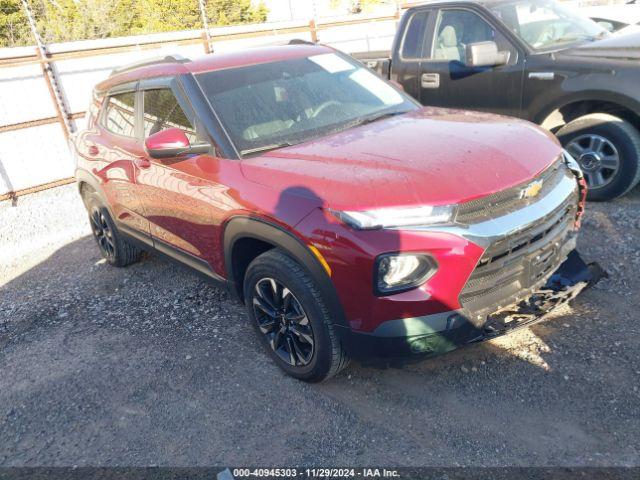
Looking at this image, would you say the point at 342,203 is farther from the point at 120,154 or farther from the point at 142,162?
the point at 120,154

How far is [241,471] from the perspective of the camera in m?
2.63

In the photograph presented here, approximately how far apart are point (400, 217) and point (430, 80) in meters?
3.65

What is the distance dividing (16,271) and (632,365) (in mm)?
5685

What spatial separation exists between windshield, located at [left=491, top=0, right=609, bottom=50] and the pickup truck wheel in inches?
34.7

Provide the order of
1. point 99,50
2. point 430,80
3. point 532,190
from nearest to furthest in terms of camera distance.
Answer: point 532,190
point 430,80
point 99,50

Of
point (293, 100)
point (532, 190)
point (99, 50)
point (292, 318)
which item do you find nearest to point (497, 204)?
point (532, 190)

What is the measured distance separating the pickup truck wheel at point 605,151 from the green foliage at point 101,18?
55.6 feet

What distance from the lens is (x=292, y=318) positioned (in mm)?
2977

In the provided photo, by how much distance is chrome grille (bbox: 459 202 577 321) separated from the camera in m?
2.52

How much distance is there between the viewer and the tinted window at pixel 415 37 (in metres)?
5.77

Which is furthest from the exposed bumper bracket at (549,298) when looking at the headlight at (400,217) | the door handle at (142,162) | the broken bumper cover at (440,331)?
the door handle at (142,162)

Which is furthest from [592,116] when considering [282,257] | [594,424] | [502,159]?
[282,257]

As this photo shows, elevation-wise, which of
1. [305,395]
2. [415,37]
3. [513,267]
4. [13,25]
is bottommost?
[305,395]

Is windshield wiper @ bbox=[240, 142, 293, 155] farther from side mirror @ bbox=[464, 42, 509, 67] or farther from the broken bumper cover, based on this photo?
side mirror @ bbox=[464, 42, 509, 67]
